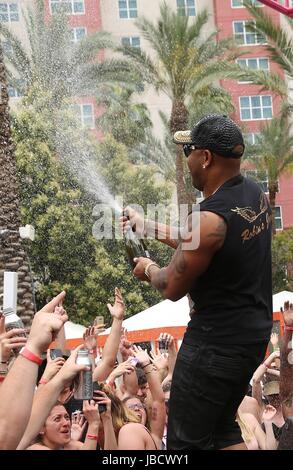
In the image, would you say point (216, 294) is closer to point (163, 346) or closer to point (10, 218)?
point (163, 346)

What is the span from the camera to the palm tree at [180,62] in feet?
98.2

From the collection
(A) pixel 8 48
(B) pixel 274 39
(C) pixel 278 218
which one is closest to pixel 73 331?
(B) pixel 274 39

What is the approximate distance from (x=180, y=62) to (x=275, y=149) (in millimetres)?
6650

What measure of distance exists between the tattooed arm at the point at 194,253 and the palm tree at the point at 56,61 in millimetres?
28077

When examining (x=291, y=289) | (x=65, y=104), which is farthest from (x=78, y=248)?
(x=291, y=289)

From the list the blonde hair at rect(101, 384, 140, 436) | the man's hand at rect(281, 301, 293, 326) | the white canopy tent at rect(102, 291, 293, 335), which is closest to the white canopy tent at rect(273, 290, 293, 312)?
the white canopy tent at rect(102, 291, 293, 335)

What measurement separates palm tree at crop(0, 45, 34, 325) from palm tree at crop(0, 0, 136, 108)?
14482 millimetres

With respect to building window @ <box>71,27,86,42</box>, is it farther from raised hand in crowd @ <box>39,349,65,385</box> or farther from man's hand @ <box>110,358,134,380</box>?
raised hand in crowd @ <box>39,349,65,385</box>

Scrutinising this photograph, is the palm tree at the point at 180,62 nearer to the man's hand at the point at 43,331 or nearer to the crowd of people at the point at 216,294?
the crowd of people at the point at 216,294

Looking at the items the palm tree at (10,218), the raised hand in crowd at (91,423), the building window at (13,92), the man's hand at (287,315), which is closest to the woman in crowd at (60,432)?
the raised hand in crowd at (91,423)

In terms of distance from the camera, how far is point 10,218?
17.7 meters

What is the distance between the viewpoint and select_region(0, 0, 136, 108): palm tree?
32.3 metres
